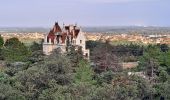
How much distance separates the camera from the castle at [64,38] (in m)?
70.1

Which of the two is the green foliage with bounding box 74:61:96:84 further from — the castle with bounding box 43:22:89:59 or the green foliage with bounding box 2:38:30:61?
the green foliage with bounding box 2:38:30:61

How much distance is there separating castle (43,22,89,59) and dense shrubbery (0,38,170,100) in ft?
13.5

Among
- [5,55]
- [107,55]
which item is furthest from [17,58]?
[107,55]

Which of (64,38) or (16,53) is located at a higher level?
(64,38)

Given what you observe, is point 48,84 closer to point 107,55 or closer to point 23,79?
point 23,79

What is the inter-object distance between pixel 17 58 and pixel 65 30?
7000 mm

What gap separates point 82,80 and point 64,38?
17785mm

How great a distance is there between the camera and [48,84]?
48062mm

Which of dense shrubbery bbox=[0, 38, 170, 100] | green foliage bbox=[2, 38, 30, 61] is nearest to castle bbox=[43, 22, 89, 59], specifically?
green foliage bbox=[2, 38, 30, 61]

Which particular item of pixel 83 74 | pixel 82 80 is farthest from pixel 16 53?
pixel 82 80

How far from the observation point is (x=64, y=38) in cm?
7006

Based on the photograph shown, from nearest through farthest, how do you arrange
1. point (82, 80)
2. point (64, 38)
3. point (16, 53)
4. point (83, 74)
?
point (82, 80)
point (83, 74)
point (16, 53)
point (64, 38)

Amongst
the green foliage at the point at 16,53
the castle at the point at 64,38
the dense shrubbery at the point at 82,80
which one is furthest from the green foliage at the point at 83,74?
the green foliage at the point at 16,53

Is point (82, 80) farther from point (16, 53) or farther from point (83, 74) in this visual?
point (16, 53)
